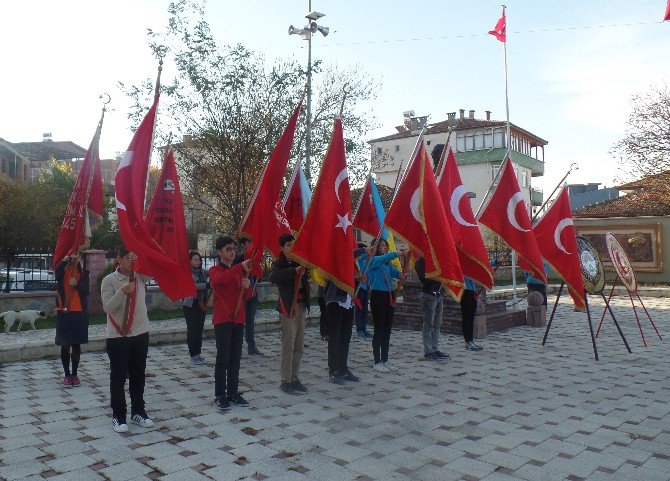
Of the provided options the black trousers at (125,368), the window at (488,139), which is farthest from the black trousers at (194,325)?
the window at (488,139)

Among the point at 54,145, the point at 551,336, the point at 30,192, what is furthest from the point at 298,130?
the point at 54,145

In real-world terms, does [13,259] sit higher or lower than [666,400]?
higher

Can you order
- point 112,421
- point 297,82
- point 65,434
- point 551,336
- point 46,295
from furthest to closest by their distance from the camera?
point 297,82 → point 46,295 → point 551,336 → point 112,421 → point 65,434

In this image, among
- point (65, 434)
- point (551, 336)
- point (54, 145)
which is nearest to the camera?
point (65, 434)

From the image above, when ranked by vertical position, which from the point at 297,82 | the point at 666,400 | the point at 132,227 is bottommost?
the point at 666,400

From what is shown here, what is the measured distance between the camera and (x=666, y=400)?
21.7 feet

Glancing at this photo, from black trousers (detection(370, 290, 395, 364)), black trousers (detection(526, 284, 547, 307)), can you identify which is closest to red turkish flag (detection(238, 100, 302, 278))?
black trousers (detection(370, 290, 395, 364))

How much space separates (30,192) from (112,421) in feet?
97.3

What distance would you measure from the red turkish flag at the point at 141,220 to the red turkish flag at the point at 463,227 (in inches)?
164

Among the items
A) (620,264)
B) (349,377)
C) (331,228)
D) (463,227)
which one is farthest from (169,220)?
(620,264)

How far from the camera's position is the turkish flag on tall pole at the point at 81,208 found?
6444 mm

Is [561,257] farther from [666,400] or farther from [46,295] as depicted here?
[46,295]

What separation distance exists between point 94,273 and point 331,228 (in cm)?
887

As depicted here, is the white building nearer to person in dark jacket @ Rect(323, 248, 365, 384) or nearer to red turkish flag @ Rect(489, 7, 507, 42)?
red turkish flag @ Rect(489, 7, 507, 42)
